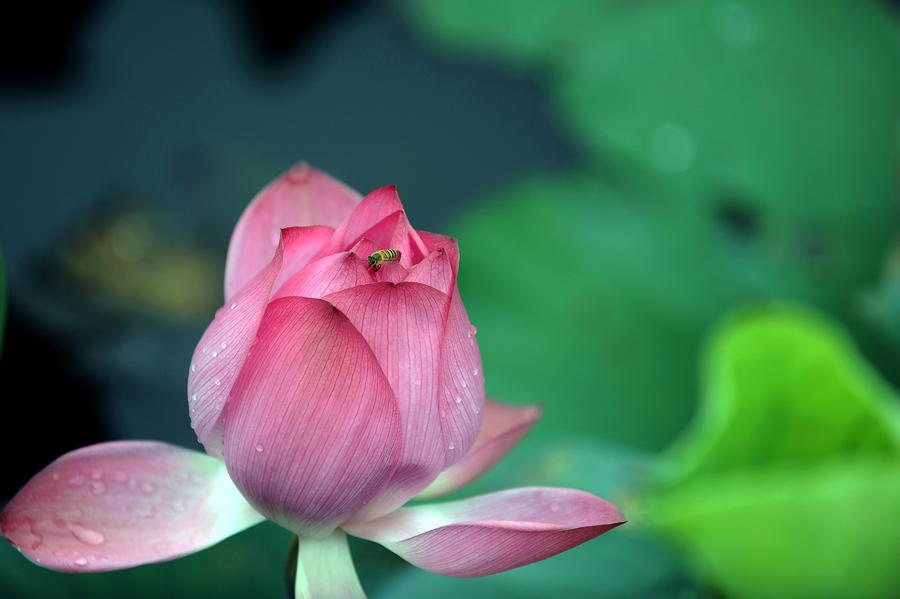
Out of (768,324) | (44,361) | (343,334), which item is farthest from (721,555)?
(44,361)

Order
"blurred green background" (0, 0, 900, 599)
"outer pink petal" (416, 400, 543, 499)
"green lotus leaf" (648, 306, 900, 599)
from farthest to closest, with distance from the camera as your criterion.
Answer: "blurred green background" (0, 0, 900, 599), "green lotus leaf" (648, 306, 900, 599), "outer pink petal" (416, 400, 543, 499)

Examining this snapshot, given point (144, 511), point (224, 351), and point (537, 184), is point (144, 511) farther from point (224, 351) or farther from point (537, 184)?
point (537, 184)

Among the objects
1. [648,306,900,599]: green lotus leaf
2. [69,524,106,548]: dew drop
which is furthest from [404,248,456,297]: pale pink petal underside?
[648,306,900,599]: green lotus leaf

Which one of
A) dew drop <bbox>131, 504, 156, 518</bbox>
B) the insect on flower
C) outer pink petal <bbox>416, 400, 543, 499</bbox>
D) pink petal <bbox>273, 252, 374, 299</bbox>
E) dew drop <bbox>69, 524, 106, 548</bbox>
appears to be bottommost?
dew drop <bbox>69, 524, 106, 548</bbox>

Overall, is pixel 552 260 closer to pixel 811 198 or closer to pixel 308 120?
pixel 811 198

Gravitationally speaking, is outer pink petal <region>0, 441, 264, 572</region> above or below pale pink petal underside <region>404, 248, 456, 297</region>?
below

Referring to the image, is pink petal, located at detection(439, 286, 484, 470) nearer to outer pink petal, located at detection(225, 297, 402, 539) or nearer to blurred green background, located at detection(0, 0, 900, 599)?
outer pink petal, located at detection(225, 297, 402, 539)

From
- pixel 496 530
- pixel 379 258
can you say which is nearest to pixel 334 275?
pixel 379 258
